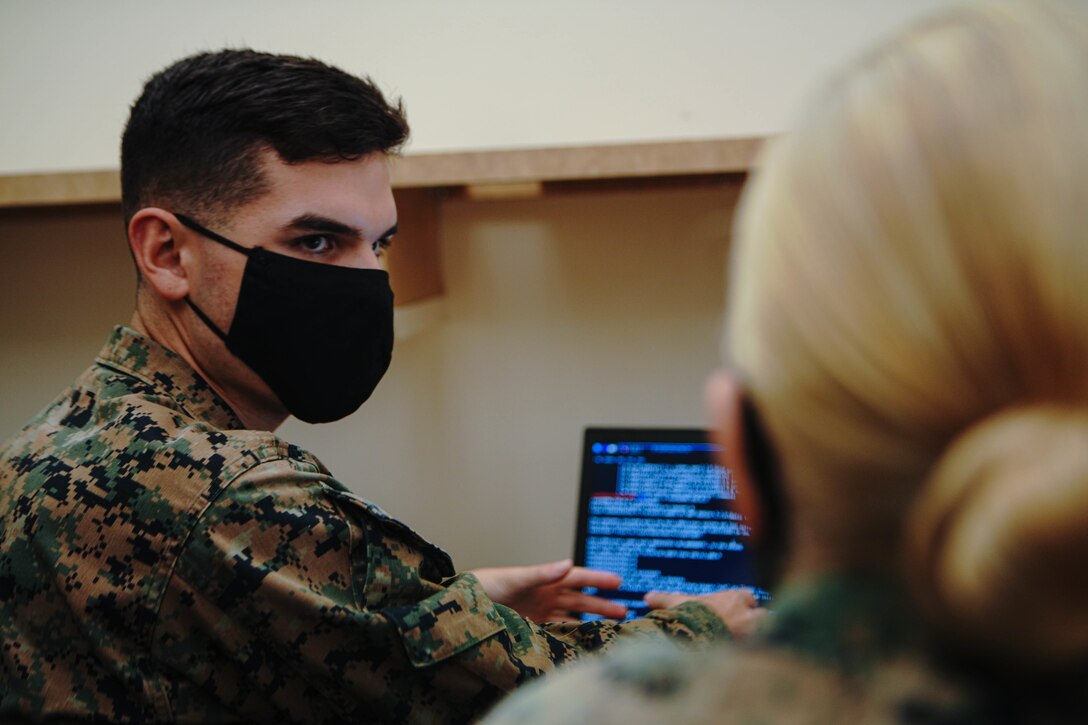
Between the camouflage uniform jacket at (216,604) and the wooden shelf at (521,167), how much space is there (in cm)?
50

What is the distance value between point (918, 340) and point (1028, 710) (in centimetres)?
15

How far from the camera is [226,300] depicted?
1.02m

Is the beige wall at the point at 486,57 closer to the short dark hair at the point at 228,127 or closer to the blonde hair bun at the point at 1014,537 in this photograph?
the short dark hair at the point at 228,127

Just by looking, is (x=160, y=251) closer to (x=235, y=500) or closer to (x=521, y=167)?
(x=235, y=500)

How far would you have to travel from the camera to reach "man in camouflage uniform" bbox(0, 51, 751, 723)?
0.85m

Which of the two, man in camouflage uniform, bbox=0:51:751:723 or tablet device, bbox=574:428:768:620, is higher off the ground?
man in camouflage uniform, bbox=0:51:751:723

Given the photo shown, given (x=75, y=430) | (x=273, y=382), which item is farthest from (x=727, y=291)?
(x=75, y=430)

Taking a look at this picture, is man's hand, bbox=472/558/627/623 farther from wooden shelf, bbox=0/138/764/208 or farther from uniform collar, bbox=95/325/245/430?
wooden shelf, bbox=0/138/764/208

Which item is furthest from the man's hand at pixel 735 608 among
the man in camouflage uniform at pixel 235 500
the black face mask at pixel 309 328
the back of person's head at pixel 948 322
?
the back of person's head at pixel 948 322

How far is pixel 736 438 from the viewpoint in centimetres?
45

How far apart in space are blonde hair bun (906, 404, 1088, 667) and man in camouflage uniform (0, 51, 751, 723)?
57cm

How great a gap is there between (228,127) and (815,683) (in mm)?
861

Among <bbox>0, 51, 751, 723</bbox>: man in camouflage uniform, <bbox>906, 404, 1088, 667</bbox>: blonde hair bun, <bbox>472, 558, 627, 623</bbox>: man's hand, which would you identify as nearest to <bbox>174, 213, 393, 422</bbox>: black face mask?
<bbox>0, 51, 751, 723</bbox>: man in camouflage uniform

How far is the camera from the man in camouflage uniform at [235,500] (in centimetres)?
85
